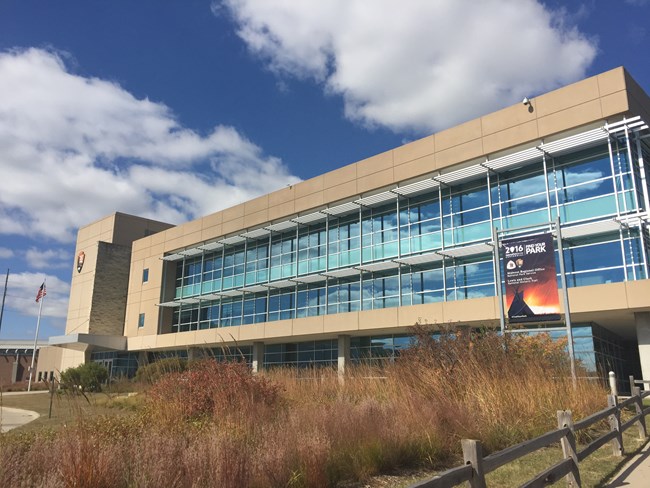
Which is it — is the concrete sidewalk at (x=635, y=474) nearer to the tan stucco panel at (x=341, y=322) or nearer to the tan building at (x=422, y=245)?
the tan building at (x=422, y=245)

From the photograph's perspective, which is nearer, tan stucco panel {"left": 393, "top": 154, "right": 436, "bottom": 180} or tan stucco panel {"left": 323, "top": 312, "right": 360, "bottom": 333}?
tan stucco panel {"left": 393, "top": 154, "right": 436, "bottom": 180}

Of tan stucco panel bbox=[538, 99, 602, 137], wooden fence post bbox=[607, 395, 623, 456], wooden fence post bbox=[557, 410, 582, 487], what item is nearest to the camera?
wooden fence post bbox=[557, 410, 582, 487]

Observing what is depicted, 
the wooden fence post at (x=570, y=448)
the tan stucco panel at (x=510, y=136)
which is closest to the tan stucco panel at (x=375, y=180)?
the tan stucco panel at (x=510, y=136)

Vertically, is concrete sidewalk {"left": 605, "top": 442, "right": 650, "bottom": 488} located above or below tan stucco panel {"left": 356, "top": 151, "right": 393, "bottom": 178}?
below

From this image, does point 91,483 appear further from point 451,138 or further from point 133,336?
point 133,336

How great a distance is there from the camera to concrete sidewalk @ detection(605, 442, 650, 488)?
24.1ft

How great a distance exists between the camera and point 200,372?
1145 centimetres

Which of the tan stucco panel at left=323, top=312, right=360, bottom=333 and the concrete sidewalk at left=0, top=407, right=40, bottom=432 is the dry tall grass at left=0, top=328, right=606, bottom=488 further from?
the tan stucco panel at left=323, top=312, right=360, bottom=333

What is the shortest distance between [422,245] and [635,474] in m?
22.6

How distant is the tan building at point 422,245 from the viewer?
76.6 feet

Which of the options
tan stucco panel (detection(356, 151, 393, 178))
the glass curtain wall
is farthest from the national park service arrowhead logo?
tan stucco panel (detection(356, 151, 393, 178))

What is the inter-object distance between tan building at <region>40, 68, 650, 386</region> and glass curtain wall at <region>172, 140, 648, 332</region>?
0.08 meters

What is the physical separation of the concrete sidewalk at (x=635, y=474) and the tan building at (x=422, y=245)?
27.6 feet

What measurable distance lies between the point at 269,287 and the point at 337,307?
6.49 metres
